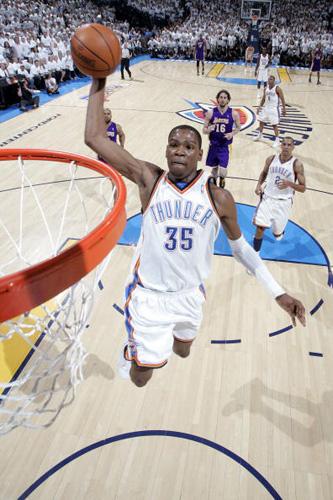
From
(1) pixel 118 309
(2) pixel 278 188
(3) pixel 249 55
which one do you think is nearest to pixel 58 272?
(1) pixel 118 309

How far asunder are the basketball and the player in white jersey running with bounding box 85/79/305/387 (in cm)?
9

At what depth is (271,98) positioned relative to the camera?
8.32 metres

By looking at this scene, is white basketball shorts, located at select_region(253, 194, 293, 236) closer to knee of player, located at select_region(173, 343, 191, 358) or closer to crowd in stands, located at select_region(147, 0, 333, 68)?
knee of player, located at select_region(173, 343, 191, 358)

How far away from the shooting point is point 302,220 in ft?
18.5

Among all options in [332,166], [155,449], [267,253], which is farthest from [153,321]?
[332,166]

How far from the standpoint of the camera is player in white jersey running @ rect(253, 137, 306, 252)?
14.2 feet

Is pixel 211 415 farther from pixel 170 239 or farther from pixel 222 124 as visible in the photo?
pixel 222 124

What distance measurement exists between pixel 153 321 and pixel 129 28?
24948 millimetres

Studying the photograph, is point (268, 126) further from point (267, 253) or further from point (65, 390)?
point (65, 390)

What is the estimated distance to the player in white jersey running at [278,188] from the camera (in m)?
4.33

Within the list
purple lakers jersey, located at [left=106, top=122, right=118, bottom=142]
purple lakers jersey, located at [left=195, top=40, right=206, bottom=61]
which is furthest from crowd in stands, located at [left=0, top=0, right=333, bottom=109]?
purple lakers jersey, located at [left=106, top=122, right=118, bottom=142]

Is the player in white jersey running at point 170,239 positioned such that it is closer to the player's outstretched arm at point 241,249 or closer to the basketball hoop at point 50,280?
the player's outstretched arm at point 241,249

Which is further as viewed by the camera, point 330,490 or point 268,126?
point 268,126

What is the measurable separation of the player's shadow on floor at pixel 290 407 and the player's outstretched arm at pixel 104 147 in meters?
1.89
